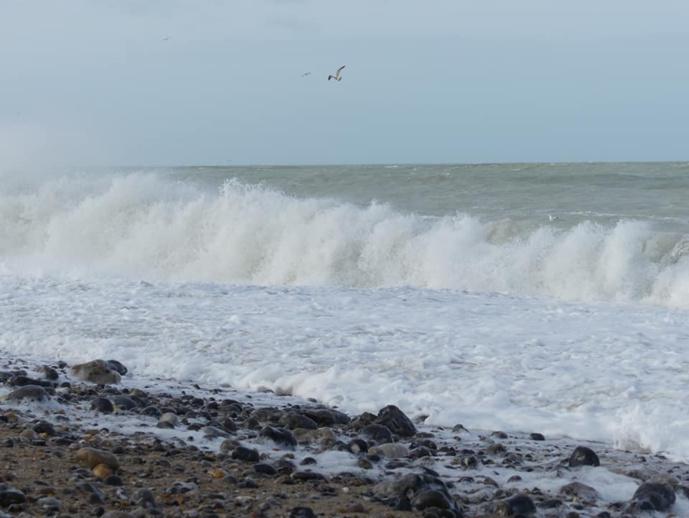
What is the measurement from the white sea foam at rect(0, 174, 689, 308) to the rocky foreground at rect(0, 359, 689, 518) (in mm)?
7961

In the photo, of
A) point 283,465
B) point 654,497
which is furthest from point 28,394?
point 654,497

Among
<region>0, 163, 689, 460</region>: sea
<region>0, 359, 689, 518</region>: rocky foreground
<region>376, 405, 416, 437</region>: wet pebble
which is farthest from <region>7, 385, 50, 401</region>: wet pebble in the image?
<region>376, 405, 416, 437</region>: wet pebble

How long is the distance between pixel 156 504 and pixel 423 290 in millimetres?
8389

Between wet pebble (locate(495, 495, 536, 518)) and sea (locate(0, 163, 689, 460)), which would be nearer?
wet pebble (locate(495, 495, 536, 518))

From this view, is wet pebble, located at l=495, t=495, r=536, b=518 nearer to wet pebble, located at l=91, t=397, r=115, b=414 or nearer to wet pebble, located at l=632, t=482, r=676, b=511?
wet pebble, located at l=632, t=482, r=676, b=511

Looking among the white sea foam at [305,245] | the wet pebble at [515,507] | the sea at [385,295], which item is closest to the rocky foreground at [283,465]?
the wet pebble at [515,507]

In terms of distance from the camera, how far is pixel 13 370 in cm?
789

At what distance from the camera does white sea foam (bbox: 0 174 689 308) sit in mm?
14820

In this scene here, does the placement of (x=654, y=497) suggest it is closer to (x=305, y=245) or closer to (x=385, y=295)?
(x=385, y=295)

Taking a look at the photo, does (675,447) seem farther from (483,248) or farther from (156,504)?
(483,248)

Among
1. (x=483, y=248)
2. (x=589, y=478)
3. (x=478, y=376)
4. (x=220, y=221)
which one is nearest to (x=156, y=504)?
(x=589, y=478)

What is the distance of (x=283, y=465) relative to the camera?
505 centimetres

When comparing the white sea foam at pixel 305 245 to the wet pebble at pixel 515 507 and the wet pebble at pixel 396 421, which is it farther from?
the wet pebble at pixel 515 507

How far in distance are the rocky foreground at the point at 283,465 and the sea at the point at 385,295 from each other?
660 mm
